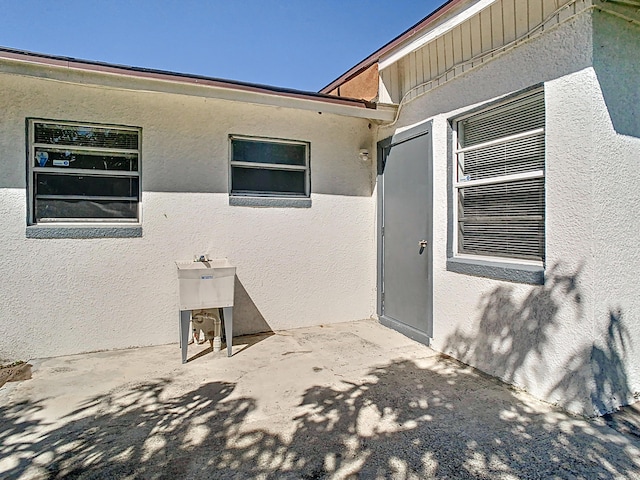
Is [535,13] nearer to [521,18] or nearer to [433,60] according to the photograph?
[521,18]

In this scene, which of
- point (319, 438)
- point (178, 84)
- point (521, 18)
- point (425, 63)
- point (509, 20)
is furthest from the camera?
point (425, 63)

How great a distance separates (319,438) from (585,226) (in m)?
Answer: 2.57

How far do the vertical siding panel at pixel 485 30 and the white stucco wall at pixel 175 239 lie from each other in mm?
2216

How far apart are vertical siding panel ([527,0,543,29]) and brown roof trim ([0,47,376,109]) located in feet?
7.26

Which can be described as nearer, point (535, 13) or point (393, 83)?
point (535, 13)

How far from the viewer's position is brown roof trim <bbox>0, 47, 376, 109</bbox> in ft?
11.8

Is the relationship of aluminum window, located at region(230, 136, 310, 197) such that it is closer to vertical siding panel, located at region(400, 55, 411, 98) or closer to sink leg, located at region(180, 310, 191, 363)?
vertical siding panel, located at region(400, 55, 411, 98)

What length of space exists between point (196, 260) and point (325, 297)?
1966mm

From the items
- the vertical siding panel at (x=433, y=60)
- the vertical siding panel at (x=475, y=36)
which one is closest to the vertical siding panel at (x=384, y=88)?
the vertical siding panel at (x=433, y=60)

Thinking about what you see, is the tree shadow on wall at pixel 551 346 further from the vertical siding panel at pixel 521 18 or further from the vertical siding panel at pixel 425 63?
the vertical siding panel at pixel 425 63

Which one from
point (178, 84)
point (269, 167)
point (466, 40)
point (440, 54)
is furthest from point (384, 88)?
point (178, 84)

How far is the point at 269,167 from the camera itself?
5379mm

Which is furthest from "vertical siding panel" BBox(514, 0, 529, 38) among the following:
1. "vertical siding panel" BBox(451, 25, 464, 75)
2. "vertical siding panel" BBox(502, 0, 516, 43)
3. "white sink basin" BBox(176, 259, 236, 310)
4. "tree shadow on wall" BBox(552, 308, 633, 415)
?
"white sink basin" BBox(176, 259, 236, 310)

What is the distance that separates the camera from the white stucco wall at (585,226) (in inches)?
116
